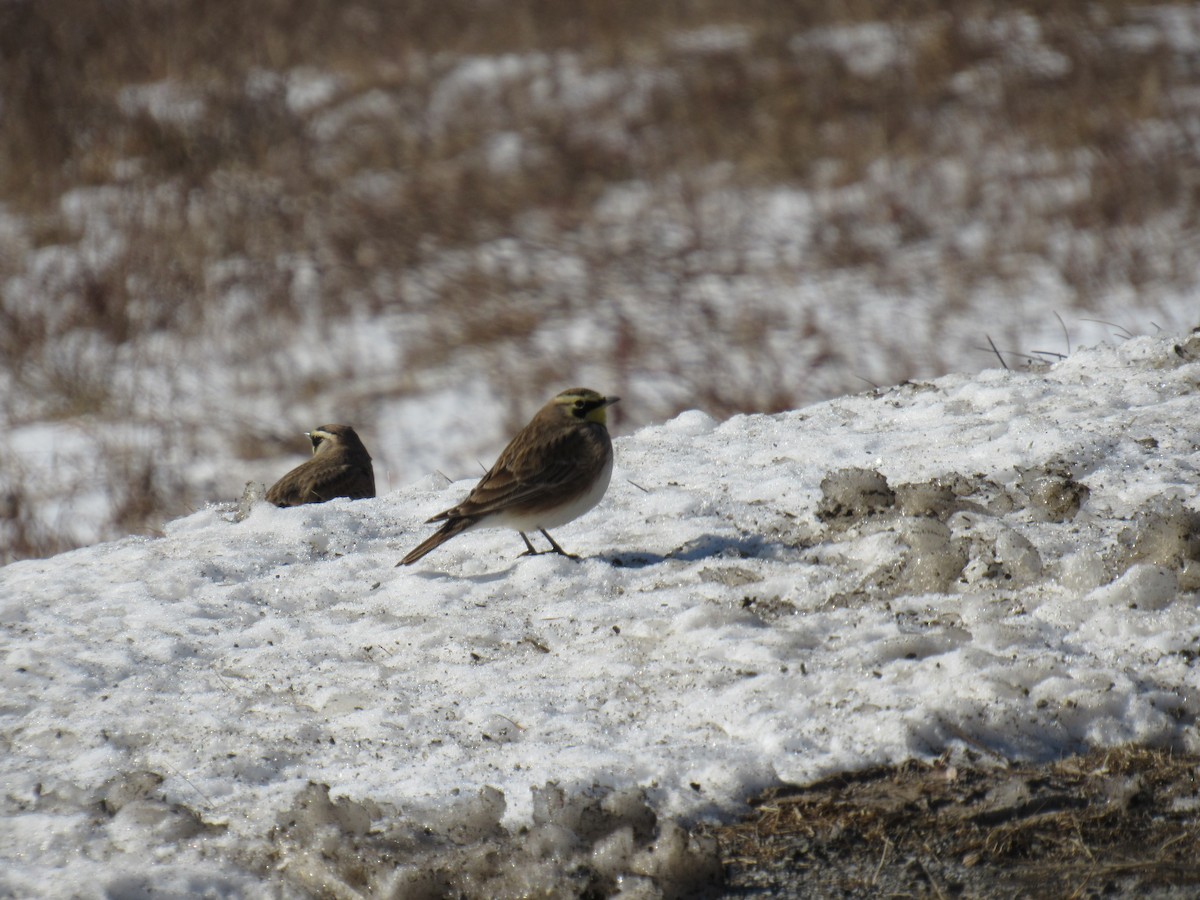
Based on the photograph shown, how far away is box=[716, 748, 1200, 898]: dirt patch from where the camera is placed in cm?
311

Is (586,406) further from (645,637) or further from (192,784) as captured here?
(192,784)

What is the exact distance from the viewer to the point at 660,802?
136 inches

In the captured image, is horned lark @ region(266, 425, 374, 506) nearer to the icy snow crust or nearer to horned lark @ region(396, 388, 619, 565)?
the icy snow crust

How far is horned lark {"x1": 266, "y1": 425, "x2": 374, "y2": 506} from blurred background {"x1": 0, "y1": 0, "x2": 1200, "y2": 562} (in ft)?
6.60

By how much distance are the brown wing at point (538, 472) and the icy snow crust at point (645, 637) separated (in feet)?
0.86

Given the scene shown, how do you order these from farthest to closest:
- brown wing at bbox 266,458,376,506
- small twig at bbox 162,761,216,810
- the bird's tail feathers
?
brown wing at bbox 266,458,376,506 < the bird's tail feathers < small twig at bbox 162,761,216,810

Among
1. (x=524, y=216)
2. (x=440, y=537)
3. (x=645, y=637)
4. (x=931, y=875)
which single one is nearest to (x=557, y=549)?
(x=440, y=537)

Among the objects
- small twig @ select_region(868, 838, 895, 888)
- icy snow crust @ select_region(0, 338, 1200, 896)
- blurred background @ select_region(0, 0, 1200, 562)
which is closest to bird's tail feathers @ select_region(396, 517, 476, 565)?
icy snow crust @ select_region(0, 338, 1200, 896)

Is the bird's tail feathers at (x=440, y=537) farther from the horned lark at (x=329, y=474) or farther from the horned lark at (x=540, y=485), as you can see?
the horned lark at (x=329, y=474)

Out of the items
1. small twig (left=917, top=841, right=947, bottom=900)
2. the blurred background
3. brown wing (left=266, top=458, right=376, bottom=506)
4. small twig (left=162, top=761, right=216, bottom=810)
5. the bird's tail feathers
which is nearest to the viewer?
small twig (left=917, top=841, right=947, bottom=900)

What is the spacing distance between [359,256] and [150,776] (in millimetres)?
9855

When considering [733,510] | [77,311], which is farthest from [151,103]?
[733,510]

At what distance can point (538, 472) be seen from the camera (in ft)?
17.2

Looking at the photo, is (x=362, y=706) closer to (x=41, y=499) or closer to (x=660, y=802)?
(x=660, y=802)
